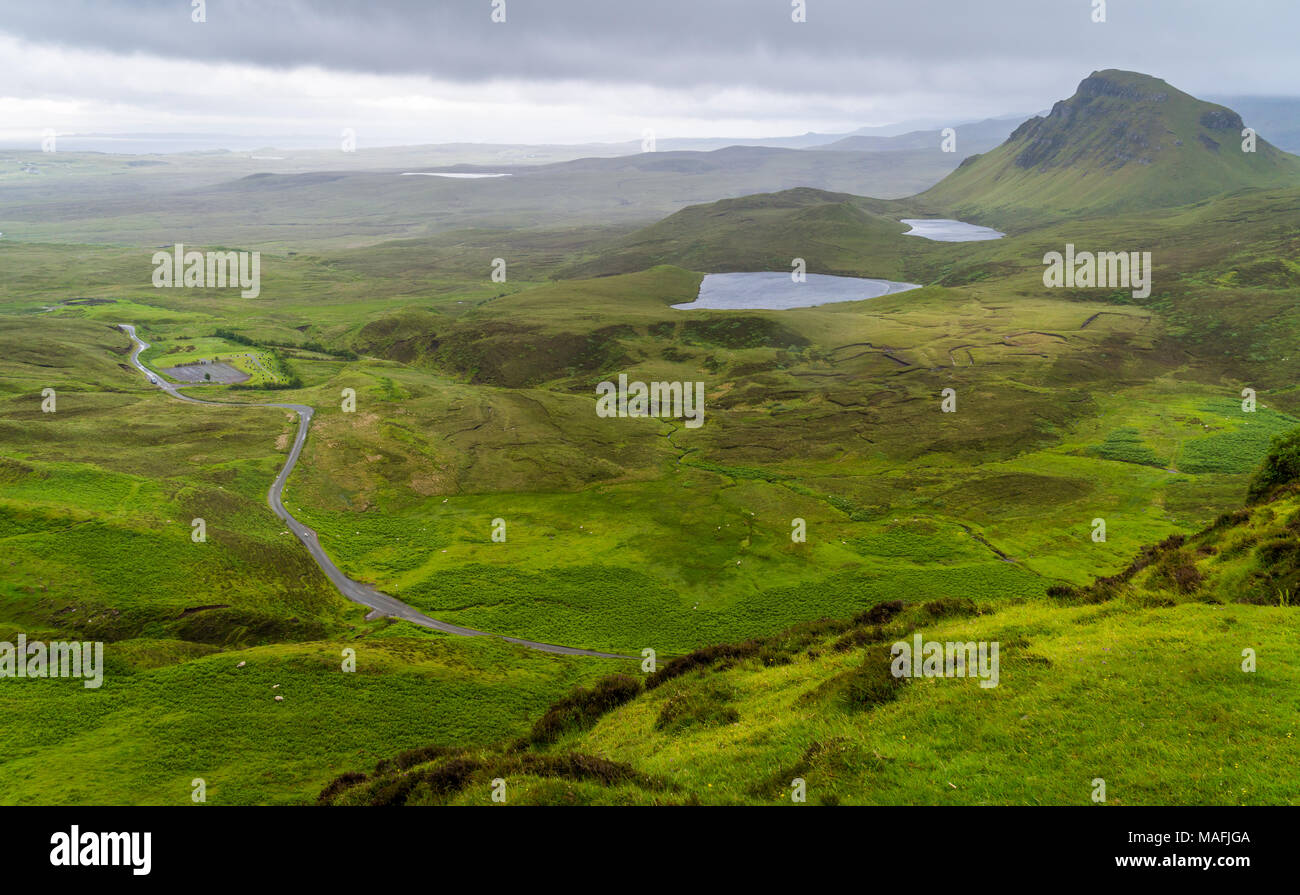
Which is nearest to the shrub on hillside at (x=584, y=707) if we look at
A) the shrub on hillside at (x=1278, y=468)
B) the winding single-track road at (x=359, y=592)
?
the winding single-track road at (x=359, y=592)

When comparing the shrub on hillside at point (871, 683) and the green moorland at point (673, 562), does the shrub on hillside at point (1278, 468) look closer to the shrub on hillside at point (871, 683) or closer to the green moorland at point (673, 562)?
the green moorland at point (673, 562)

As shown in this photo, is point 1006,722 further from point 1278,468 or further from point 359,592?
point 359,592

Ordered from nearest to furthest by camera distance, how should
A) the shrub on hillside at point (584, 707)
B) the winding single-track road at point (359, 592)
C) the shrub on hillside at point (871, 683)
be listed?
the shrub on hillside at point (871, 683) → the shrub on hillside at point (584, 707) → the winding single-track road at point (359, 592)

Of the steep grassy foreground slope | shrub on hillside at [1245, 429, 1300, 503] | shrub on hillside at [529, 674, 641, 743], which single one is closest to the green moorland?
the steep grassy foreground slope

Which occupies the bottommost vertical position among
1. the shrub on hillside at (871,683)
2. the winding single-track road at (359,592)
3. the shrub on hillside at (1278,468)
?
the winding single-track road at (359,592)

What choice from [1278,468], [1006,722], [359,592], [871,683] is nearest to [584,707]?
[871,683]

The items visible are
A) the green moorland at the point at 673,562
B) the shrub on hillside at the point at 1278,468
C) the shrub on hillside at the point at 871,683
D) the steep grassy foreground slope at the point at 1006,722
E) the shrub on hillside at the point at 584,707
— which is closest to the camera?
the steep grassy foreground slope at the point at 1006,722

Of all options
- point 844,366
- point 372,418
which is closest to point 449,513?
point 372,418

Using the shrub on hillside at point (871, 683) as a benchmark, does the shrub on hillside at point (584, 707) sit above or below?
below

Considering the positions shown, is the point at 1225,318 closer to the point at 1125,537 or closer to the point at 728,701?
the point at 1125,537
